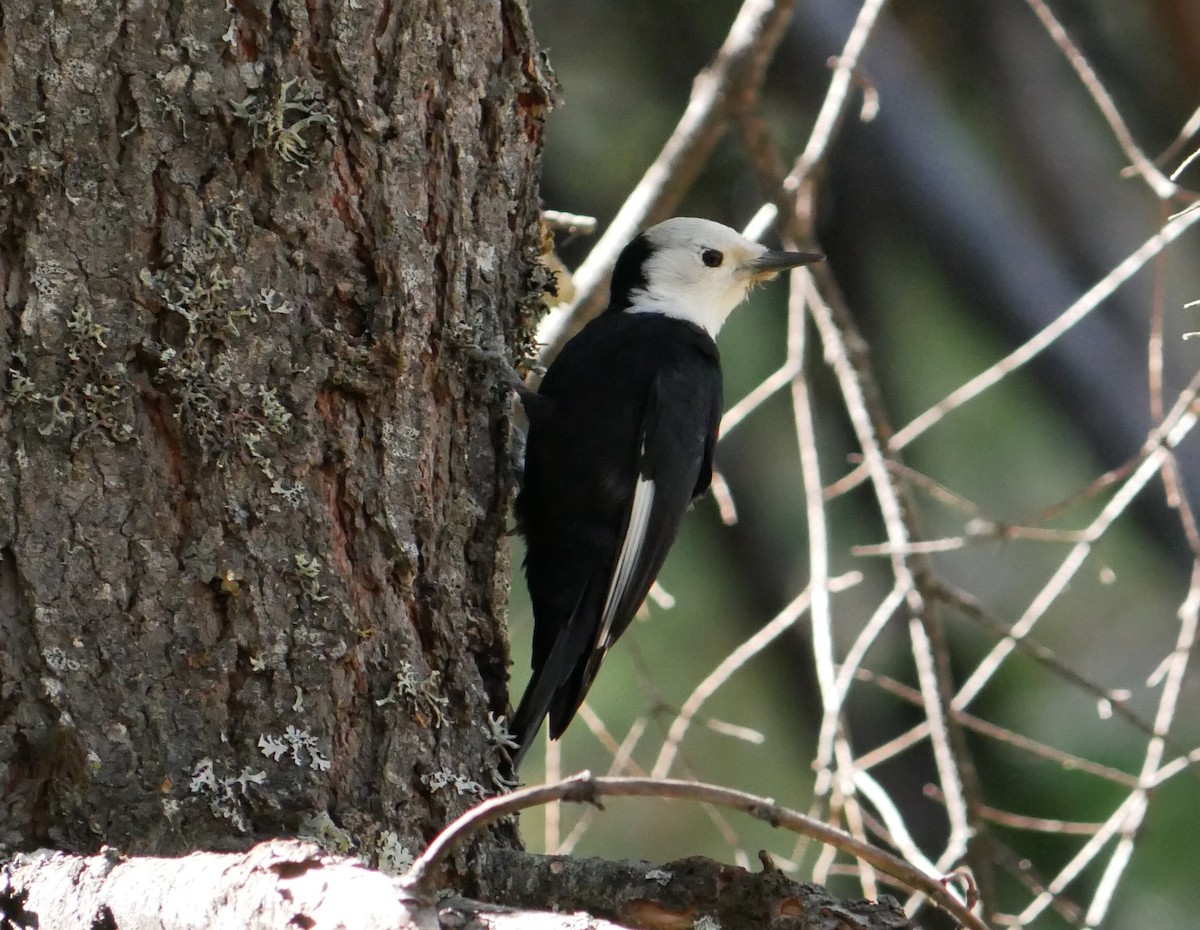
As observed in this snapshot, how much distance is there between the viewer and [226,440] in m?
1.90

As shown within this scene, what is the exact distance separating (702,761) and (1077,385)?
2164 millimetres

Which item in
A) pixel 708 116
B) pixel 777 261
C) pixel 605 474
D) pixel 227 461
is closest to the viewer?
pixel 227 461

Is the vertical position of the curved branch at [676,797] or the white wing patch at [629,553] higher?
the curved branch at [676,797]

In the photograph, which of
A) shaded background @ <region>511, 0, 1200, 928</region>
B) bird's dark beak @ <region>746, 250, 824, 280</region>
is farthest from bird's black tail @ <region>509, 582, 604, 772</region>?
shaded background @ <region>511, 0, 1200, 928</region>

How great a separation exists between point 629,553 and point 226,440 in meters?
1.15

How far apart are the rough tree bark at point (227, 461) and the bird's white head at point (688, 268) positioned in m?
1.41

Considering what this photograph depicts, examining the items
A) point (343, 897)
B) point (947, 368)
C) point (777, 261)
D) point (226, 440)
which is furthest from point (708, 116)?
point (947, 368)

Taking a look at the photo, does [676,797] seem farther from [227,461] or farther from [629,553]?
[629,553]

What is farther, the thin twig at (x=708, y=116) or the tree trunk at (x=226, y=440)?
the thin twig at (x=708, y=116)

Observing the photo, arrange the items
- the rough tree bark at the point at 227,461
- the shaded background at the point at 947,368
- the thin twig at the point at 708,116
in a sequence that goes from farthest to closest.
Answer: the shaded background at the point at 947,368 → the thin twig at the point at 708,116 → the rough tree bark at the point at 227,461

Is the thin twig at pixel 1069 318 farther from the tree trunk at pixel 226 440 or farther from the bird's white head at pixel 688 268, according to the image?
the tree trunk at pixel 226 440

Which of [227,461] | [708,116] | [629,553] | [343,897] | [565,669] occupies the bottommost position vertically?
[565,669]

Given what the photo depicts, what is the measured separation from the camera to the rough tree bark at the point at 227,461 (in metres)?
1.77

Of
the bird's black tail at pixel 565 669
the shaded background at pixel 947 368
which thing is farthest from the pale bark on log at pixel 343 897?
the shaded background at pixel 947 368
